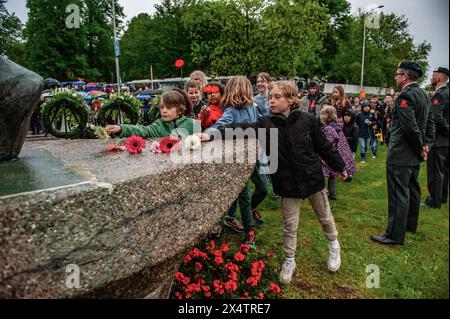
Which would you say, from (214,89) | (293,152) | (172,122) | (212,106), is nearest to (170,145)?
(172,122)

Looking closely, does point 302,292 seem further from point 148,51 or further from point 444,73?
point 148,51

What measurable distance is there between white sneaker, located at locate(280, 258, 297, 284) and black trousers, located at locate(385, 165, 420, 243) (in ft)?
Result: 5.37

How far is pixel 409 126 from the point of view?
13.0 ft

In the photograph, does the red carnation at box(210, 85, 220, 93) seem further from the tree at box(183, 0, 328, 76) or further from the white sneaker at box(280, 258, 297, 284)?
the tree at box(183, 0, 328, 76)

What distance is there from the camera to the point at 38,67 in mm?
30953

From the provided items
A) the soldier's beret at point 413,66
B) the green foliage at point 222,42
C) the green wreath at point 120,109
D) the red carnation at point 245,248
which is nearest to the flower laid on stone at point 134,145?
the red carnation at point 245,248

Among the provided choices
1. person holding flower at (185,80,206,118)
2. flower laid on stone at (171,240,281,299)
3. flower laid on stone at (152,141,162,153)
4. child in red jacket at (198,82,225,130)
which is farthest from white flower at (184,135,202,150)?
person holding flower at (185,80,206,118)

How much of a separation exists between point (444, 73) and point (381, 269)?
3545 mm

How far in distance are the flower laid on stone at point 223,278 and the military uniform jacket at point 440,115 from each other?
381 cm

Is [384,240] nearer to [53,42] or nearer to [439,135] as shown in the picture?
[439,135]

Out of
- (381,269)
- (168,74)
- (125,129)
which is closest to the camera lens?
(125,129)

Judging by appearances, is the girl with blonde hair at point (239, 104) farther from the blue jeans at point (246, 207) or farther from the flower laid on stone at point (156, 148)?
the flower laid on stone at point (156, 148)
